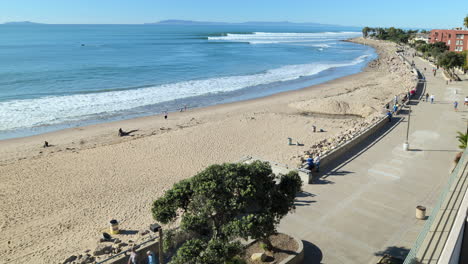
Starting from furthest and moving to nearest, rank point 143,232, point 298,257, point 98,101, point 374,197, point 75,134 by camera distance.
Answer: point 98,101 → point 75,134 → point 374,197 → point 143,232 → point 298,257

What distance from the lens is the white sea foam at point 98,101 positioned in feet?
100

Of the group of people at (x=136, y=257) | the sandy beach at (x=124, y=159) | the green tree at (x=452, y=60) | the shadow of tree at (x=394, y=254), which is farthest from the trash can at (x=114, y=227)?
the green tree at (x=452, y=60)

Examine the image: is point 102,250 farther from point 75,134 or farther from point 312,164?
point 75,134

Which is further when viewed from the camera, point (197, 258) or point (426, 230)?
point (426, 230)

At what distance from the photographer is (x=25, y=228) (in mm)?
13727

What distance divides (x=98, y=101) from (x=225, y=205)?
3305cm

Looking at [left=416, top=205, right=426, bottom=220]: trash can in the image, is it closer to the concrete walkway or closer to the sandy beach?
the concrete walkway

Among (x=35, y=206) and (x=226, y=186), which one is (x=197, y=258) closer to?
(x=226, y=186)

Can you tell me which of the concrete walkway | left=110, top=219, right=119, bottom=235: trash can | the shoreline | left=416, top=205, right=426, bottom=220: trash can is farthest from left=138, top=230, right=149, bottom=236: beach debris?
the shoreline

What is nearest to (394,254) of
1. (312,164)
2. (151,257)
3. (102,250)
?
(312,164)

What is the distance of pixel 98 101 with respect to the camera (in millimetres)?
36812

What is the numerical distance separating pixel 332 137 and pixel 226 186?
16.6 m

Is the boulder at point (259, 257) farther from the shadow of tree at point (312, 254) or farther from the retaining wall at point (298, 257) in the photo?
the shadow of tree at point (312, 254)

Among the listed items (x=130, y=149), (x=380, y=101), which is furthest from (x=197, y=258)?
(x=380, y=101)
